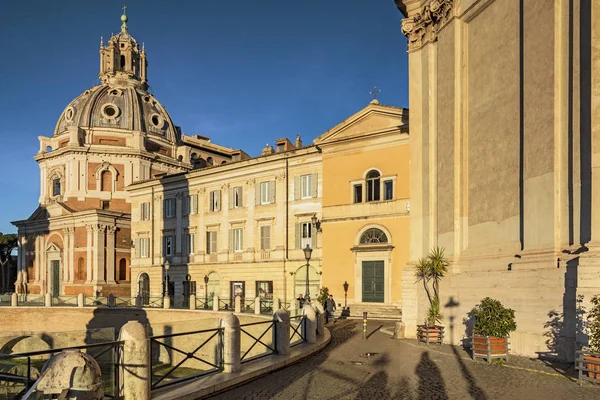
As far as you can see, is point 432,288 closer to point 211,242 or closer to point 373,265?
point 373,265

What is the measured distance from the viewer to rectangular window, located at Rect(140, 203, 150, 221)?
151 feet

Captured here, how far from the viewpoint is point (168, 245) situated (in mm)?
44438

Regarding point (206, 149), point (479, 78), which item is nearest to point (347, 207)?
point (479, 78)

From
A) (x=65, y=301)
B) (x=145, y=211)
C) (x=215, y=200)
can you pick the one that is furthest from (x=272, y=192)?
(x=65, y=301)

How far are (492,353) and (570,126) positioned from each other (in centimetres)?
598

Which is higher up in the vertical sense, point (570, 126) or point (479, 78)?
point (479, 78)

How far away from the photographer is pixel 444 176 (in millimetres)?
18672

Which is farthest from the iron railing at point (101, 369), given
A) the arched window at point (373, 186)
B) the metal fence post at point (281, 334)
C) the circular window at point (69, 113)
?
the circular window at point (69, 113)

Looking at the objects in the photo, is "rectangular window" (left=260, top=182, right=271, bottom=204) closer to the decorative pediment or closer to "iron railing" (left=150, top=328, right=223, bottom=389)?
the decorative pediment

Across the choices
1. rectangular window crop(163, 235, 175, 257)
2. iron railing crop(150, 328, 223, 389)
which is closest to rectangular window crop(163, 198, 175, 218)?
rectangular window crop(163, 235, 175, 257)

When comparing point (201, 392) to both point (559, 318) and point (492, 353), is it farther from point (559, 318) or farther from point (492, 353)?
point (559, 318)

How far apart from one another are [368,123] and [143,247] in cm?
2478

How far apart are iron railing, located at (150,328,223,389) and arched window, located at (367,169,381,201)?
68.3ft

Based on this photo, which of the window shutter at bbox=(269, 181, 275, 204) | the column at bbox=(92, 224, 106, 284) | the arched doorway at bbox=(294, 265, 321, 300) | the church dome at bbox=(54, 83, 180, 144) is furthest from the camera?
the church dome at bbox=(54, 83, 180, 144)
